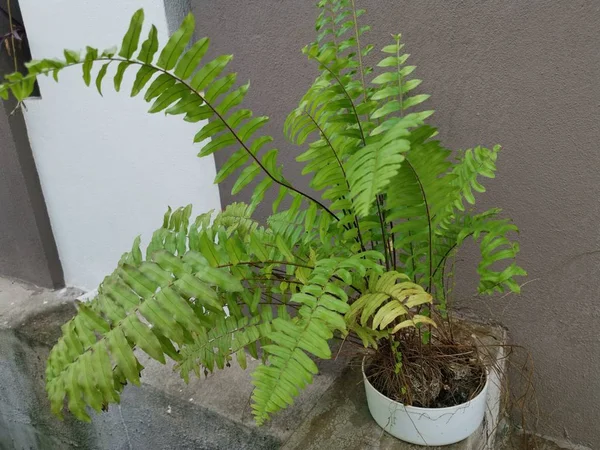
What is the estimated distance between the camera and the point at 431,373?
4.93 ft

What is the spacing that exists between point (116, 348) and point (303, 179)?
1.23m

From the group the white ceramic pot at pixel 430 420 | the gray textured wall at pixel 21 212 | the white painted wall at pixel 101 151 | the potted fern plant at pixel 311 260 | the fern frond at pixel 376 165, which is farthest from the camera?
the gray textured wall at pixel 21 212

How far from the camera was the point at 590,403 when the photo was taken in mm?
1959

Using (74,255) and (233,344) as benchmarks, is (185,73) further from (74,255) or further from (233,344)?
(74,255)

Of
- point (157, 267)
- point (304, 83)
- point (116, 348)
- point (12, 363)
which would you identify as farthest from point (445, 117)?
point (12, 363)

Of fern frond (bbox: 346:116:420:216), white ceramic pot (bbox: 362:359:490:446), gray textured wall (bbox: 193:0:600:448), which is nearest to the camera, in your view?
fern frond (bbox: 346:116:420:216)

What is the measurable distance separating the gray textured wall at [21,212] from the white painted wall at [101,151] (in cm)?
6

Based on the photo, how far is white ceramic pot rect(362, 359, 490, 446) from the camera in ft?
4.78

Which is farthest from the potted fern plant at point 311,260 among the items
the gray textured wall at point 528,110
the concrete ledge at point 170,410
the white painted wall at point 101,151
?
the white painted wall at point 101,151

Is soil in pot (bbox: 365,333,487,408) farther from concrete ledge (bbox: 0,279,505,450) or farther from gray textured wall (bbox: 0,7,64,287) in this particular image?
gray textured wall (bbox: 0,7,64,287)

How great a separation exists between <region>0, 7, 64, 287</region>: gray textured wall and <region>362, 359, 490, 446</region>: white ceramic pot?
2.38 m

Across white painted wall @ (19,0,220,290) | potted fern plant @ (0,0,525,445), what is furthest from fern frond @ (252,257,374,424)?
white painted wall @ (19,0,220,290)

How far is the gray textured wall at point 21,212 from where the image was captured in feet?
9.45

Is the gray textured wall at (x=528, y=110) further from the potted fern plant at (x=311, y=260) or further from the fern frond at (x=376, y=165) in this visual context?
the fern frond at (x=376, y=165)
